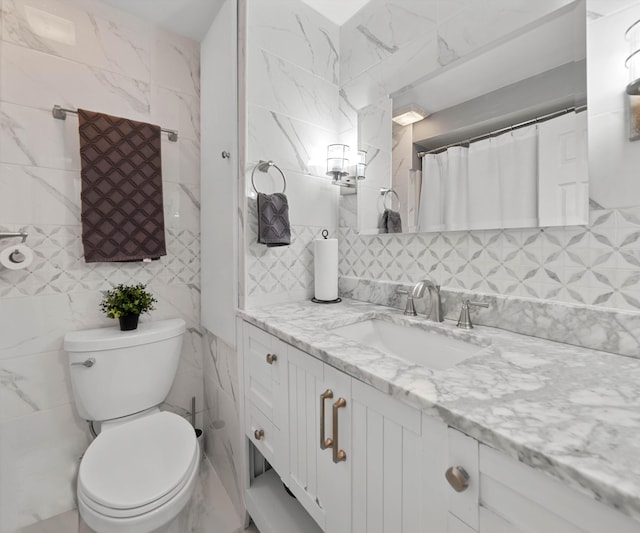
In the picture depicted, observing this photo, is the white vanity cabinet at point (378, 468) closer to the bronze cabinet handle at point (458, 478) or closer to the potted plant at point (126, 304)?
the bronze cabinet handle at point (458, 478)

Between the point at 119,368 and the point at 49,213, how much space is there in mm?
753

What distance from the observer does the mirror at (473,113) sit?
875 mm

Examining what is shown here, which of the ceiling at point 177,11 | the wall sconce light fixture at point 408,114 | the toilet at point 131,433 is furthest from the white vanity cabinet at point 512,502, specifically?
the ceiling at point 177,11

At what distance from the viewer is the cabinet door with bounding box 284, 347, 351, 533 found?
2.49ft

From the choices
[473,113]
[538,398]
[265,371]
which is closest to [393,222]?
[473,113]

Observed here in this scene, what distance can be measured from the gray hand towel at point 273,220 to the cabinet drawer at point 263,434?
0.68 m

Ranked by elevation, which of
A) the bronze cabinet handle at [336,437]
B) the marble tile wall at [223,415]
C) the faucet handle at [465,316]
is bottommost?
the marble tile wall at [223,415]

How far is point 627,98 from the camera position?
771 mm

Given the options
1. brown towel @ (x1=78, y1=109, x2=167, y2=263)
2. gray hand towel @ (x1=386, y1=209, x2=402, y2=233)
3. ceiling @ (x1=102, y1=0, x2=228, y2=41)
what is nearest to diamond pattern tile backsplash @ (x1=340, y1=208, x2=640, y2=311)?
gray hand towel @ (x1=386, y1=209, x2=402, y2=233)

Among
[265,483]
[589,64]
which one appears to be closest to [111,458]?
[265,483]

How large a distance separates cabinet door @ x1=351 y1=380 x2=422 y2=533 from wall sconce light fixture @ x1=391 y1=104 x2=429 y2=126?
3.55ft

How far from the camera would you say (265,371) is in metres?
1.11

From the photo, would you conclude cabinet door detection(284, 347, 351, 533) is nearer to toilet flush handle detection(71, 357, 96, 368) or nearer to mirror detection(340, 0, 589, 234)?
mirror detection(340, 0, 589, 234)

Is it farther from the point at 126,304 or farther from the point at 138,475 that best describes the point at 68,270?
the point at 138,475
